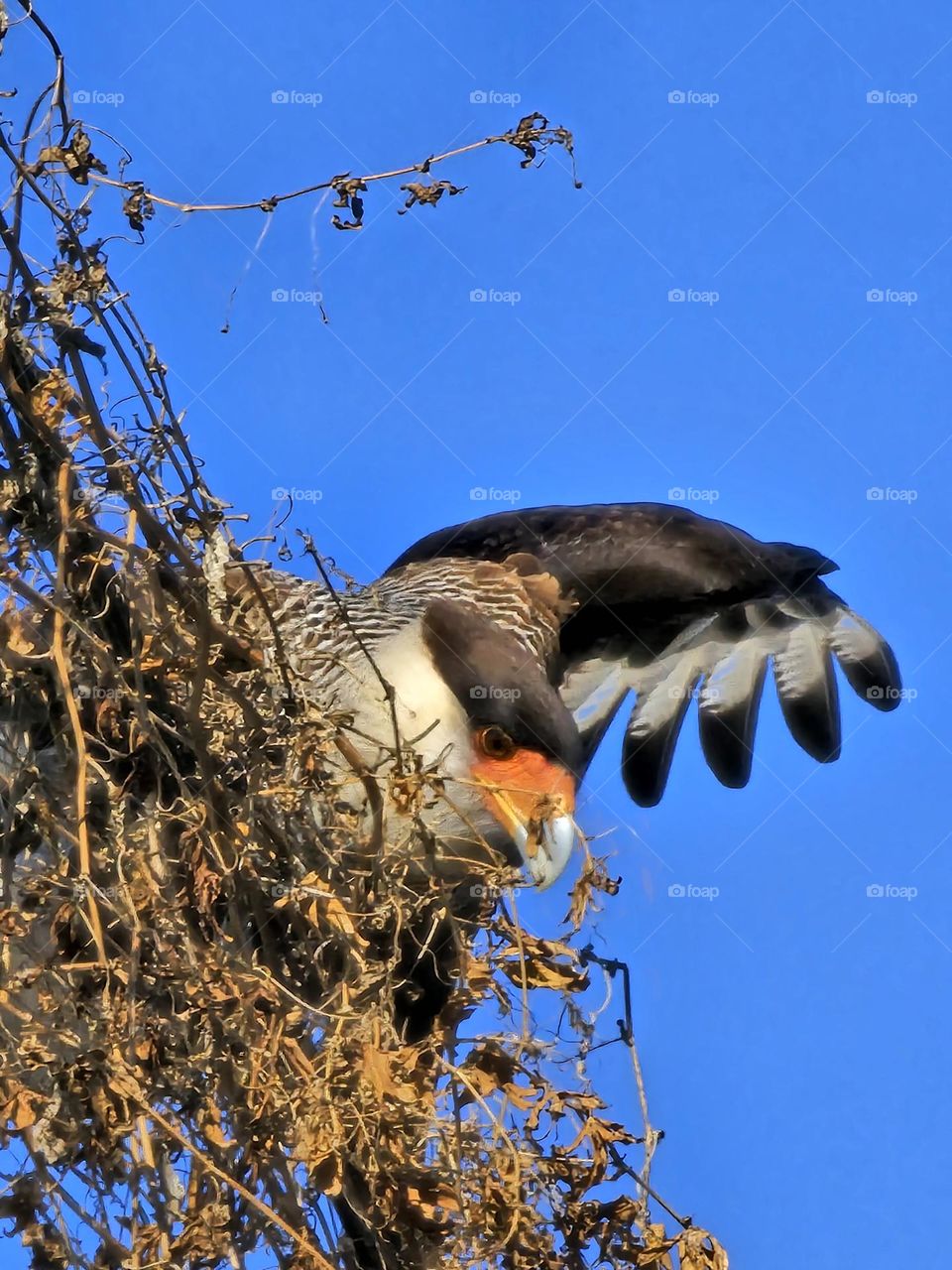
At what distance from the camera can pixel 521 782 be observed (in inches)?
159

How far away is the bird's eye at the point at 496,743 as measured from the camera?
410 cm

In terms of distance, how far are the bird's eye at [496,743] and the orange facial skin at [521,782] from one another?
0.04ft

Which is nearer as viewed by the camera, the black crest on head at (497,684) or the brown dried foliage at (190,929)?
the brown dried foliage at (190,929)

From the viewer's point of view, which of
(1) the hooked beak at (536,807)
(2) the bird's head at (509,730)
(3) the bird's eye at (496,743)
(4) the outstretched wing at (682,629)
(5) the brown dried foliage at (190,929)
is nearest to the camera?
(5) the brown dried foliage at (190,929)

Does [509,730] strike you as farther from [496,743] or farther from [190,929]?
[190,929]

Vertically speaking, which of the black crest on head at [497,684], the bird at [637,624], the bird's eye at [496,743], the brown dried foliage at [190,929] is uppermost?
the bird at [637,624]

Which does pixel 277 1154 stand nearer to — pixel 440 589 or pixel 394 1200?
pixel 394 1200

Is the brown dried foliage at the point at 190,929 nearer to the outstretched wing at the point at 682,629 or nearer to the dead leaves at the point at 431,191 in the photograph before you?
the dead leaves at the point at 431,191

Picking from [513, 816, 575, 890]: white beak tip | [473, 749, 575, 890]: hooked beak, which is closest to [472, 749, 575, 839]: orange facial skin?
[473, 749, 575, 890]: hooked beak

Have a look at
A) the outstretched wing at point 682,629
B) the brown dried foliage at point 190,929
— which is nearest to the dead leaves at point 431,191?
the brown dried foliage at point 190,929

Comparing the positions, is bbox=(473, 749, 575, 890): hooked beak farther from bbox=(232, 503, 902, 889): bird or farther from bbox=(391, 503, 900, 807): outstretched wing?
bbox=(391, 503, 900, 807): outstretched wing

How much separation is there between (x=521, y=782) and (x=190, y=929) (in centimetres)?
128

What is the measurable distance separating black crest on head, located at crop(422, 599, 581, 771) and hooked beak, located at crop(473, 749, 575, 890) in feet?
0.17

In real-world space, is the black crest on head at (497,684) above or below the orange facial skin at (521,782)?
above
